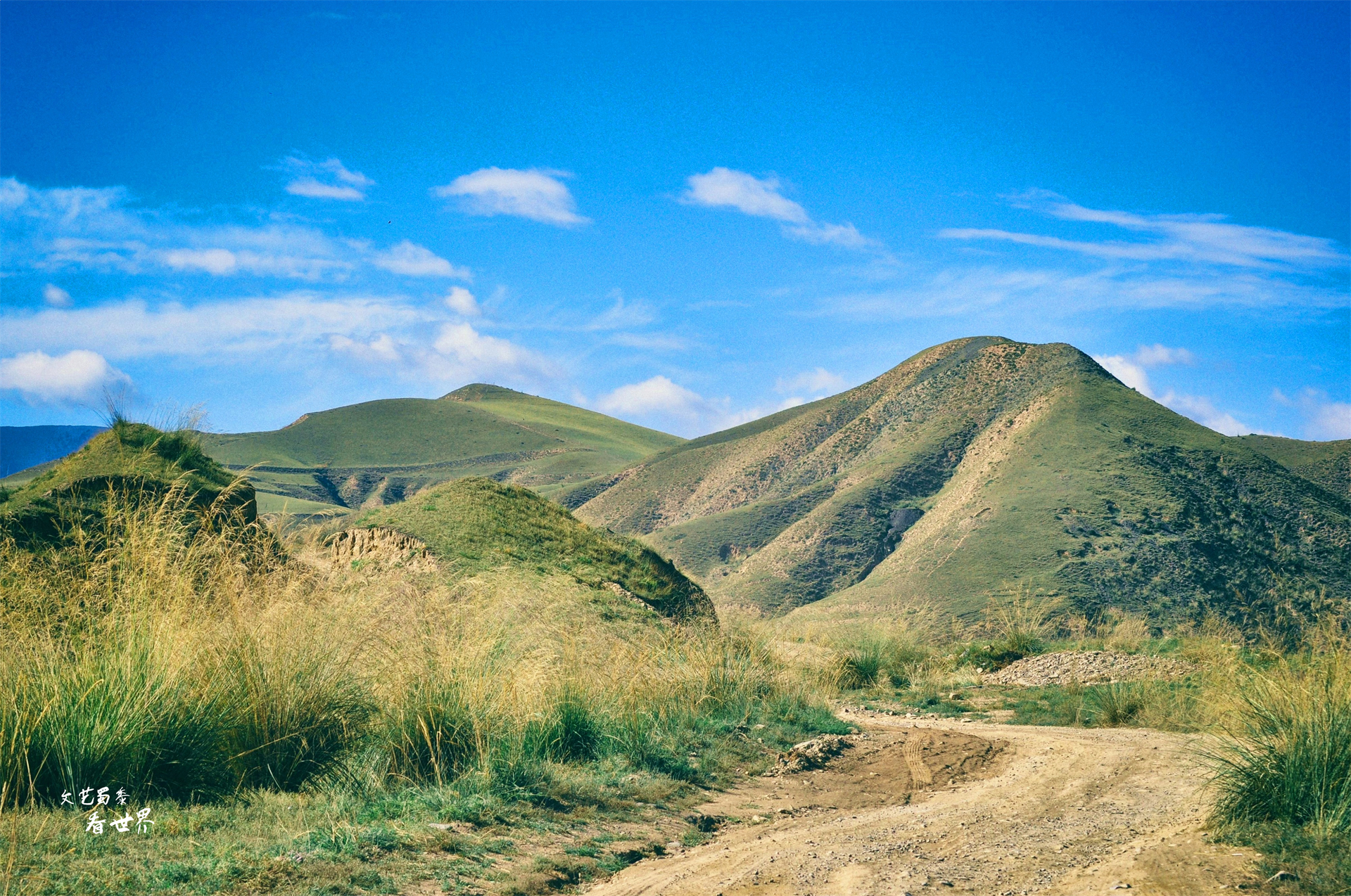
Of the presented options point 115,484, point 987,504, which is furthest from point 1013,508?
point 115,484

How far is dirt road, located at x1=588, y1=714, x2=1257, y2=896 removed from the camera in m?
5.51

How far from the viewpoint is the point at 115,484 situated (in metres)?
13.5

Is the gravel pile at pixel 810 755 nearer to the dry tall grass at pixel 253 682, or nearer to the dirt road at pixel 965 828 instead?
the dirt road at pixel 965 828

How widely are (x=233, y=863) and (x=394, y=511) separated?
17.8 meters

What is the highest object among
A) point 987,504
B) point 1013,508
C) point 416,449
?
point 416,449

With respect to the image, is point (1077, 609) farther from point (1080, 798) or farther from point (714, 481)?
point (714, 481)

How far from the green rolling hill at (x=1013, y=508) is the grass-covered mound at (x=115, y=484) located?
20195mm

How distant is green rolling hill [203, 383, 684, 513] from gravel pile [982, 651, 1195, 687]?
82.2 meters

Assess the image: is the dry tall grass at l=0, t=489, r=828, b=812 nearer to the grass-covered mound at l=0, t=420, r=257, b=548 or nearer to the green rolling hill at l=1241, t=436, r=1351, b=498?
the grass-covered mound at l=0, t=420, r=257, b=548

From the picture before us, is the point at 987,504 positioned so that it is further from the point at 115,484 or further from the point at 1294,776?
the point at 1294,776

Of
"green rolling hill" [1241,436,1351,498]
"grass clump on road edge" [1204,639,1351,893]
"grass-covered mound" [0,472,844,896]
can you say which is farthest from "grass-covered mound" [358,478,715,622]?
"green rolling hill" [1241,436,1351,498]

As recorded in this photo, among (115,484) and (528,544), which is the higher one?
(115,484)

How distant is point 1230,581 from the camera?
36375 millimetres

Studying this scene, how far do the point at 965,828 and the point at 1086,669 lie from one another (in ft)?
39.1
